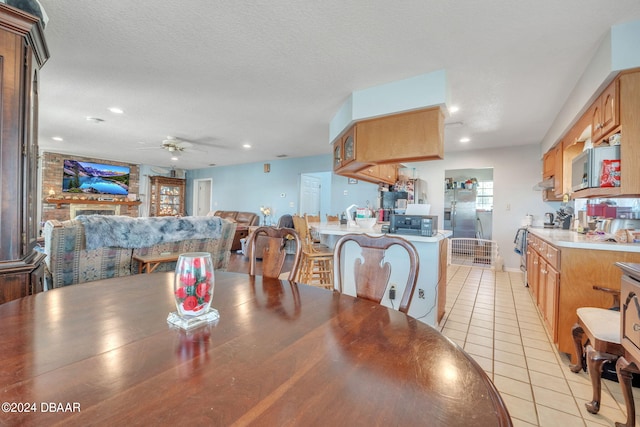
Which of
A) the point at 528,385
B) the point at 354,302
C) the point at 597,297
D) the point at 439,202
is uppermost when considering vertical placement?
the point at 439,202

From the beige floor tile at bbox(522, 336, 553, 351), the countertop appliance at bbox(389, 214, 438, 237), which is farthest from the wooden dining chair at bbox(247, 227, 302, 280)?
the beige floor tile at bbox(522, 336, 553, 351)

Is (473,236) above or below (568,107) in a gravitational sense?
below

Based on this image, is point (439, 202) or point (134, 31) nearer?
point (134, 31)

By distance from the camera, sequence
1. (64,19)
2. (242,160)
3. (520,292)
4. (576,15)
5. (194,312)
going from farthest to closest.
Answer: (242,160) < (520,292) < (64,19) < (576,15) < (194,312)

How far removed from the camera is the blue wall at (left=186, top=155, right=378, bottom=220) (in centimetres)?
622

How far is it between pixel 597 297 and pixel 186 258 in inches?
102

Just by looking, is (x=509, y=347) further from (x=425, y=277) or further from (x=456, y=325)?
(x=425, y=277)

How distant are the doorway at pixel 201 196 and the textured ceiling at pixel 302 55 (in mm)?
4981

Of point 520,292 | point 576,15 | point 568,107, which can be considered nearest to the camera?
point 576,15

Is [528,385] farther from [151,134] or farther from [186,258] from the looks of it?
[151,134]

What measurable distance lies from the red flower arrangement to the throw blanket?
2307 millimetres

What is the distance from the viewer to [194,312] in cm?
89

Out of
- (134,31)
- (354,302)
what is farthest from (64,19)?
(354,302)

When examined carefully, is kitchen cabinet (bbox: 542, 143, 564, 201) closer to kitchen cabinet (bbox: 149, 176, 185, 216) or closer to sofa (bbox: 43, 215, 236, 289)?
sofa (bbox: 43, 215, 236, 289)
